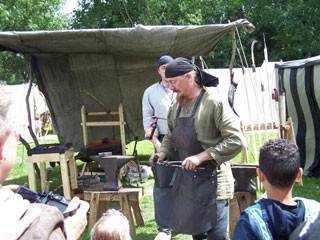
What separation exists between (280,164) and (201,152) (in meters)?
0.97

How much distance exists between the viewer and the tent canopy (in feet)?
15.3

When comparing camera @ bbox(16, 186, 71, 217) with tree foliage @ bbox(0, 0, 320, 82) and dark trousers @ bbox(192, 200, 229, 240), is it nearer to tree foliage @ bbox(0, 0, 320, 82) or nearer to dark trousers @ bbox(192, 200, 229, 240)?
dark trousers @ bbox(192, 200, 229, 240)

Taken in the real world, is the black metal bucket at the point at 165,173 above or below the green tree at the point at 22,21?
below

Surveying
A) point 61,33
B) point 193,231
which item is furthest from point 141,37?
point 193,231

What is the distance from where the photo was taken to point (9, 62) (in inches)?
687

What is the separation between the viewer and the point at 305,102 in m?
6.22

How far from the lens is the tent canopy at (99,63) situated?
4656 mm

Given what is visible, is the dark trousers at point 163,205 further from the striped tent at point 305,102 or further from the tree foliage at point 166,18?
the tree foliage at point 166,18

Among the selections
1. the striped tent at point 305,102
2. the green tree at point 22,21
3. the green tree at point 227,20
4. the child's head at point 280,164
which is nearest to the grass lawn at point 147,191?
the striped tent at point 305,102

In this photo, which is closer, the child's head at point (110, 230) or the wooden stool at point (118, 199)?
the child's head at point (110, 230)

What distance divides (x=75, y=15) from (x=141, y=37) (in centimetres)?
1546

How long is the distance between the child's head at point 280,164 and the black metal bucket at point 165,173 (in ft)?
3.21

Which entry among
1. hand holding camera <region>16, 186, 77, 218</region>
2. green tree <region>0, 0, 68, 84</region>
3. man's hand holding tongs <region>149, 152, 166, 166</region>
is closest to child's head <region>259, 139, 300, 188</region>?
hand holding camera <region>16, 186, 77, 218</region>

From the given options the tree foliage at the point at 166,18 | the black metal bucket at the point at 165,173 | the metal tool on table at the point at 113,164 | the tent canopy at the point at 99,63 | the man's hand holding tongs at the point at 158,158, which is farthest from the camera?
the tree foliage at the point at 166,18
